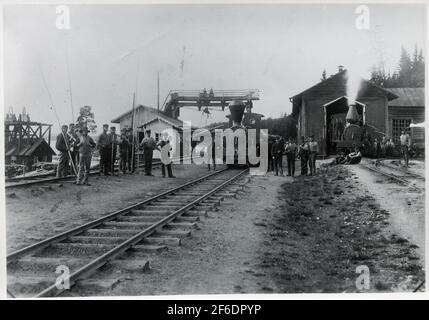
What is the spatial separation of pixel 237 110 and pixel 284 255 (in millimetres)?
13676

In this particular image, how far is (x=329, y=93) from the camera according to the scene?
2248cm

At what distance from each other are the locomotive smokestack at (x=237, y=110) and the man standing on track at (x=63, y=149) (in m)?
8.33

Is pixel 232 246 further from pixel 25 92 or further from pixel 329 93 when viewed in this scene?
pixel 329 93

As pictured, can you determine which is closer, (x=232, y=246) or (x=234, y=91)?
(x=232, y=246)

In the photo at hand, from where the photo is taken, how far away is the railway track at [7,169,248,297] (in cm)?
468

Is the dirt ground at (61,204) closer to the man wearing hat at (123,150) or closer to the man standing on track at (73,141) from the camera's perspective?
the man standing on track at (73,141)

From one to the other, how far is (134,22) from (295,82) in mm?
4611

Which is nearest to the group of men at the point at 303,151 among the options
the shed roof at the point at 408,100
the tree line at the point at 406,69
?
the tree line at the point at 406,69

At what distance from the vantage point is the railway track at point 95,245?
4676 mm

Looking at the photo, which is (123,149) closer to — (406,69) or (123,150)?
(123,150)

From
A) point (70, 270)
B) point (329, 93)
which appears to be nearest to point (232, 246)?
point (70, 270)

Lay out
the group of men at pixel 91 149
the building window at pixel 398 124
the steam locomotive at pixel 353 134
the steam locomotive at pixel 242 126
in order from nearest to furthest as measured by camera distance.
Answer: the group of men at pixel 91 149 → the steam locomotive at pixel 353 134 → the steam locomotive at pixel 242 126 → the building window at pixel 398 124

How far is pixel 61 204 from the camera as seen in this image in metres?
9.29

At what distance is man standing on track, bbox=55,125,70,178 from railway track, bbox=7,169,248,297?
13.3 feet
